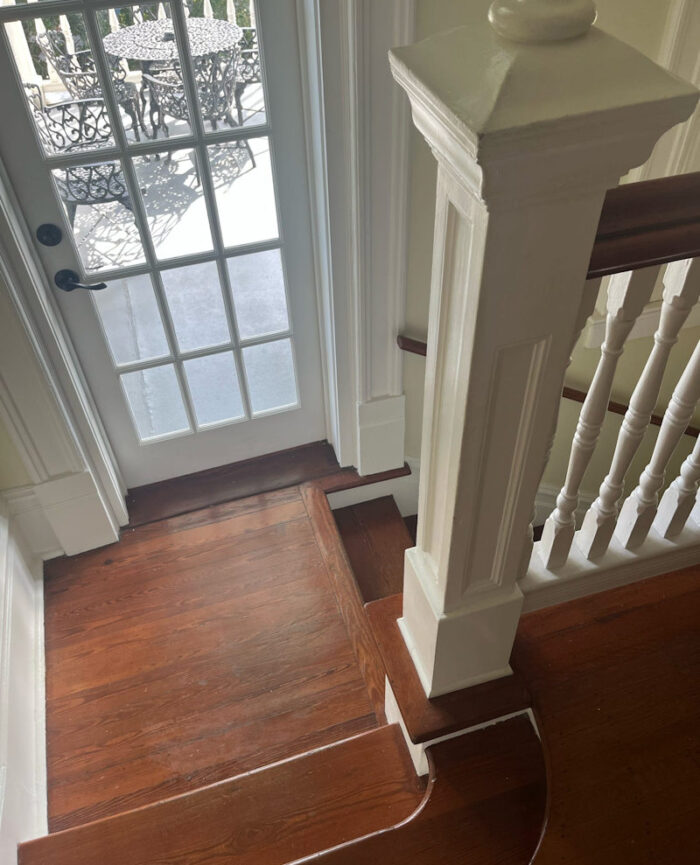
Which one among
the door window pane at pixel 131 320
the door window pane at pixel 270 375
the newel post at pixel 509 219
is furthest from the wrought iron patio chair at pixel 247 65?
the newel post at pixel 509 219

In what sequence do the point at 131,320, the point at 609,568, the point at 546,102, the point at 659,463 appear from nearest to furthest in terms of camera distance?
the point at 546,102
the point at 659,463
the point at 609,568
the point at 131,320

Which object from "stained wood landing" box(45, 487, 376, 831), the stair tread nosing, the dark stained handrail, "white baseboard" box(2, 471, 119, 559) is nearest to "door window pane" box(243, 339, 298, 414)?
"stained wood landing" box(45, 487, 376, 831)

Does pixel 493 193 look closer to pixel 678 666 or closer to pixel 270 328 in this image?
pixel 678 666

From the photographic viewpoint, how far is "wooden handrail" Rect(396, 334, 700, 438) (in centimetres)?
217

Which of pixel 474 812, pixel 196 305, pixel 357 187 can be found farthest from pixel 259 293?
pixel 474 812

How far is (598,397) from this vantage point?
1.00 metres

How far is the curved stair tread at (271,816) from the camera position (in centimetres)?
132

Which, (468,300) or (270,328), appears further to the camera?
(270,328)

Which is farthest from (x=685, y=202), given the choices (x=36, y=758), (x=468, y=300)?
(x=36, y=758)

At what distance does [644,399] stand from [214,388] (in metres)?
1.58

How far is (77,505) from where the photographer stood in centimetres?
218

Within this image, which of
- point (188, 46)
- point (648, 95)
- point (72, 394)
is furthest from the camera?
point (72, 394)

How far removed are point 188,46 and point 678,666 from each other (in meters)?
1.75

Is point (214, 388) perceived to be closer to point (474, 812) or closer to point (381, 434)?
point (381, 434)
